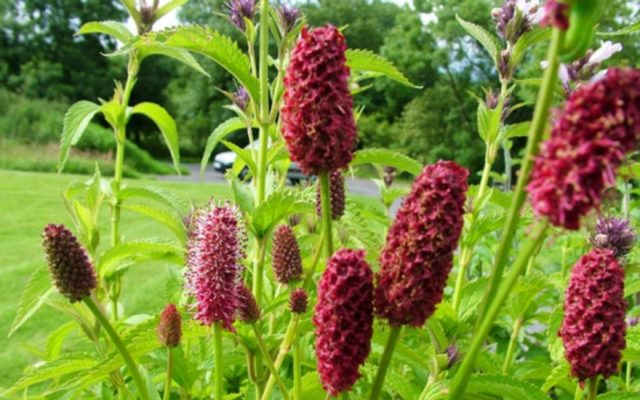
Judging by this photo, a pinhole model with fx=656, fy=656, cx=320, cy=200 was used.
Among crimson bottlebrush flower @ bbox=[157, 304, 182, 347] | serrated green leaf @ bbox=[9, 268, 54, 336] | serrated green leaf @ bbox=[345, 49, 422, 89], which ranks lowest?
serrated green leaf @ bbox=[9, 268, 54, 336]

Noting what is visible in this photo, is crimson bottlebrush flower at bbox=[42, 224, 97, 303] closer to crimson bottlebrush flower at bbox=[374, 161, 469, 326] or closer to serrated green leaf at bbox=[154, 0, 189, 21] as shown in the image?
crimson bottlebrush flower at bbox=[374, 161, 469, 326]

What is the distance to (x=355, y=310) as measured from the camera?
0.77 meters

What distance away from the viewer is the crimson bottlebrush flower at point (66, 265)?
40.9 inches

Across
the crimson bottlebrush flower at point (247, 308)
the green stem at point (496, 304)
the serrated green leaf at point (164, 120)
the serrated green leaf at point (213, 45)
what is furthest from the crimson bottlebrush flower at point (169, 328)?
the serrated green leaf at point (164, 120)

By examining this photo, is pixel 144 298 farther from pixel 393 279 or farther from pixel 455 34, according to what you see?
pixel 455 34

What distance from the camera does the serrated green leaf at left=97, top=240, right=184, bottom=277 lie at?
156 cm

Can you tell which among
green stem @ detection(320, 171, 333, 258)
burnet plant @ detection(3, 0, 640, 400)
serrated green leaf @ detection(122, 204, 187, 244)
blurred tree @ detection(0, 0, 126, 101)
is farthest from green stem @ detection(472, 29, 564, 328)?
blurred tree @ detection(0, 0, 126, 101)

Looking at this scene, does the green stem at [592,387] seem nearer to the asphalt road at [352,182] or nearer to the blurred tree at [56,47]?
the asphalt road at [352,182]

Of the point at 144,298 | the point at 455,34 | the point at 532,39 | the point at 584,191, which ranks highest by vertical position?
the point at 455,34

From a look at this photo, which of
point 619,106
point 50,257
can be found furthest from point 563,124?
point 50,257

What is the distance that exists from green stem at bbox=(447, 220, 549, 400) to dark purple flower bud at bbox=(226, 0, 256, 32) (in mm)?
1231

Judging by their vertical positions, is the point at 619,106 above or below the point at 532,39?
below

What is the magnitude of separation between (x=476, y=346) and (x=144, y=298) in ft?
19.8

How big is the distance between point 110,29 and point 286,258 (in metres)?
0.86
